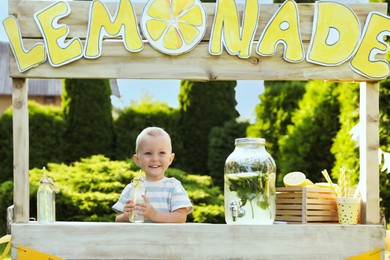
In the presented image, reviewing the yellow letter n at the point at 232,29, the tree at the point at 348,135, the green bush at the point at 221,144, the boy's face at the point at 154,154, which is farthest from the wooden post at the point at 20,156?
the green bush at the point at 221,144

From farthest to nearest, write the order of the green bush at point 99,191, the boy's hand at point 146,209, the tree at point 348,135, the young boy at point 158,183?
1. the green bush at point 99,191
2. the tree at point 348,135
3. the young boy at point 158,183
4. the boy's hand at point 146,209

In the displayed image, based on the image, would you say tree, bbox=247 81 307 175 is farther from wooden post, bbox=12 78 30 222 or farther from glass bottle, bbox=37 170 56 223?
wooden post, bbox=12 78 30 222

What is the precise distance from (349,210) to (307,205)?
0.57 feet

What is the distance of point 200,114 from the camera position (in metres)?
11.2

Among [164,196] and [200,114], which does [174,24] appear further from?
[200,114]

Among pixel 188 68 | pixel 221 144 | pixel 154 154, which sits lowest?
pixel 221 144

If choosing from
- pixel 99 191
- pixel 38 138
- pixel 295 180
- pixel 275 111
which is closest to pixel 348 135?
pixel 275 111

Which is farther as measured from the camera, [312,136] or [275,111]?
[275,111]

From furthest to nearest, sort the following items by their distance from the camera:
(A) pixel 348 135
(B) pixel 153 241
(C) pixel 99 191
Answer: (C) pixel 99 191 → (A) pixel 348 135 → (B) pixel 153 241

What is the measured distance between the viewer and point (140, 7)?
2.80 meters

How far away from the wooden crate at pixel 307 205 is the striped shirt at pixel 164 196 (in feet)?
1.31

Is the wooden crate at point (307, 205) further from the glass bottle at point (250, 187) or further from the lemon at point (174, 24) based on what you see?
the lemon at point (174, 24)

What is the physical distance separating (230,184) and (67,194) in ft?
19.5

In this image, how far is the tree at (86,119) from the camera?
11.0m
